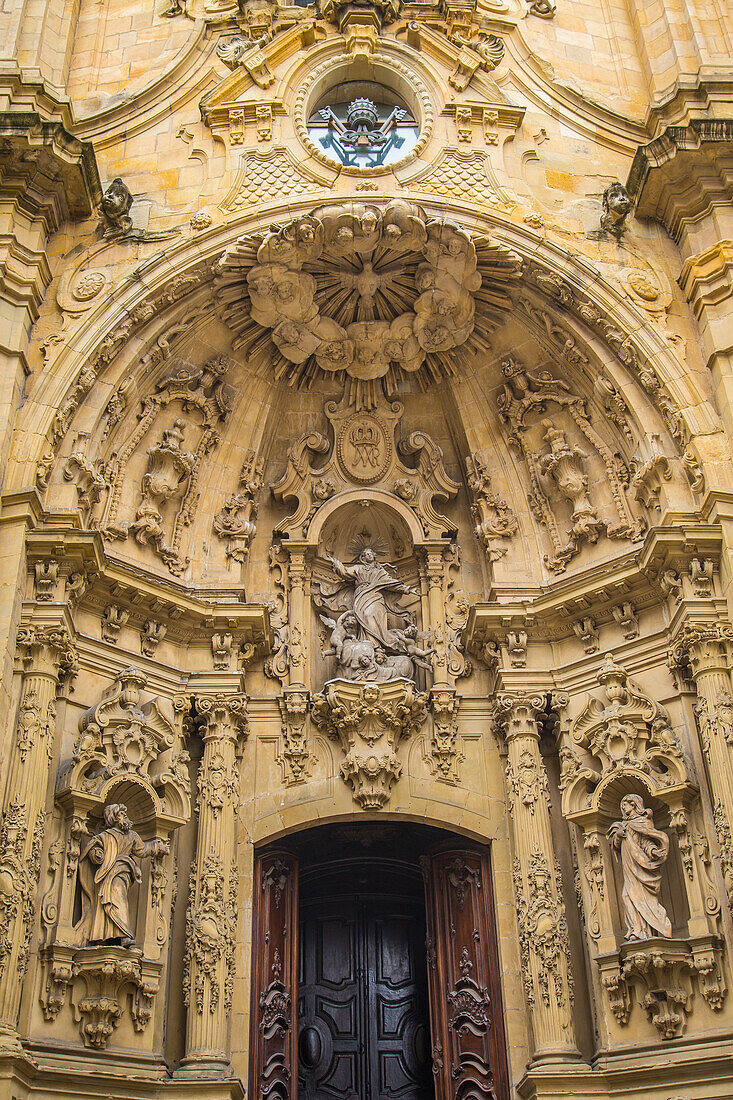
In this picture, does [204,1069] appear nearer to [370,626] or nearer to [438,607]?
[370,626]

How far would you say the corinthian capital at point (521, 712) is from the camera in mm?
11359

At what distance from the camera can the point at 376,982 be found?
1277 cm

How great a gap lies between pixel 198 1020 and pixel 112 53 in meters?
10.9

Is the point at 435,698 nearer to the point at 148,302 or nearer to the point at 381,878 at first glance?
the point at 381,878

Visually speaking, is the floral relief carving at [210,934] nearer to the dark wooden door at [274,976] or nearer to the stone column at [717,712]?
the dark wooden door at [274,976]

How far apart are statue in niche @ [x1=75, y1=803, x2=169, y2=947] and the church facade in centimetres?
4

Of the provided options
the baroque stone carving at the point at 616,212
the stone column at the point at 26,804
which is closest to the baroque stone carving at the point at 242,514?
the stone column at the point at 26,804

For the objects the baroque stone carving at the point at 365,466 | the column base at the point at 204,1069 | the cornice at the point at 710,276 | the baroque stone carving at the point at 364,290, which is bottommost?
the column base at the point at 204,1069

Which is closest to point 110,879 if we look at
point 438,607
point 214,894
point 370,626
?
point 214,894

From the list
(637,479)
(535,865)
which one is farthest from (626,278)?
(535,865)

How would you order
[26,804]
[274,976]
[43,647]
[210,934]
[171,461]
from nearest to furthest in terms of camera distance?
1. [26,804]
2. [43,647]
3. [210,934]
4. [274,976]
5. [171,461]

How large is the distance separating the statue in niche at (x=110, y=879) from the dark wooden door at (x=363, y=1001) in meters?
3.38

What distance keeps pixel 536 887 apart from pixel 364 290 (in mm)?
6445

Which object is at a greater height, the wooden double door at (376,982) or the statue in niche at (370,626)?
the statue in niche at (370,626)
